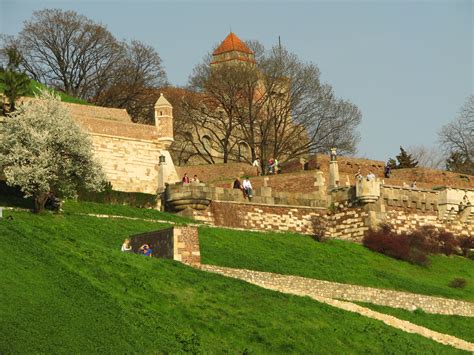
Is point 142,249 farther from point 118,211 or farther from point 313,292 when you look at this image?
point 118,211

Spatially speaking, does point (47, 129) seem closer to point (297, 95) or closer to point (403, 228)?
point (403, 228)

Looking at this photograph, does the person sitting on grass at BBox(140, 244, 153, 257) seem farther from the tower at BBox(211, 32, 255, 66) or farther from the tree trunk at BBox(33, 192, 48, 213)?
the tower at BBox(211, 32, 255, 66)

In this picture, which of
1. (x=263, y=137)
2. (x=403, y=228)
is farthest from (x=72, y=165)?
(x=263, y=137)

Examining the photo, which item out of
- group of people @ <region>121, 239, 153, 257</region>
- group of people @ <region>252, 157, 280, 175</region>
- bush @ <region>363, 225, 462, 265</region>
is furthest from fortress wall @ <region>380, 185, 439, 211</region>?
group of people @ <region>121, 239, 153, 257</region>

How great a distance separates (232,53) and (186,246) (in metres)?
44.6

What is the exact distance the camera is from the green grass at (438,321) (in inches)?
1789

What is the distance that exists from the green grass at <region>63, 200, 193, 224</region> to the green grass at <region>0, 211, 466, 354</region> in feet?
36.3

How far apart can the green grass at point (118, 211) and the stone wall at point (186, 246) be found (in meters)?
9.04

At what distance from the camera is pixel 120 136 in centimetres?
6278

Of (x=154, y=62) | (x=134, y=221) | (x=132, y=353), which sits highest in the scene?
(x=154, y=62)

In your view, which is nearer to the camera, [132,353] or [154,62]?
[132,353]

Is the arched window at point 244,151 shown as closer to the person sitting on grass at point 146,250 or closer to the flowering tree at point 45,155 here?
the flowering tree at point 45,155

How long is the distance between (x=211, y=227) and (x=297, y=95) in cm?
2767

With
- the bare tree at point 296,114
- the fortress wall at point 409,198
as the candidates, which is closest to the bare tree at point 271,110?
the bare tree at point 296,114
